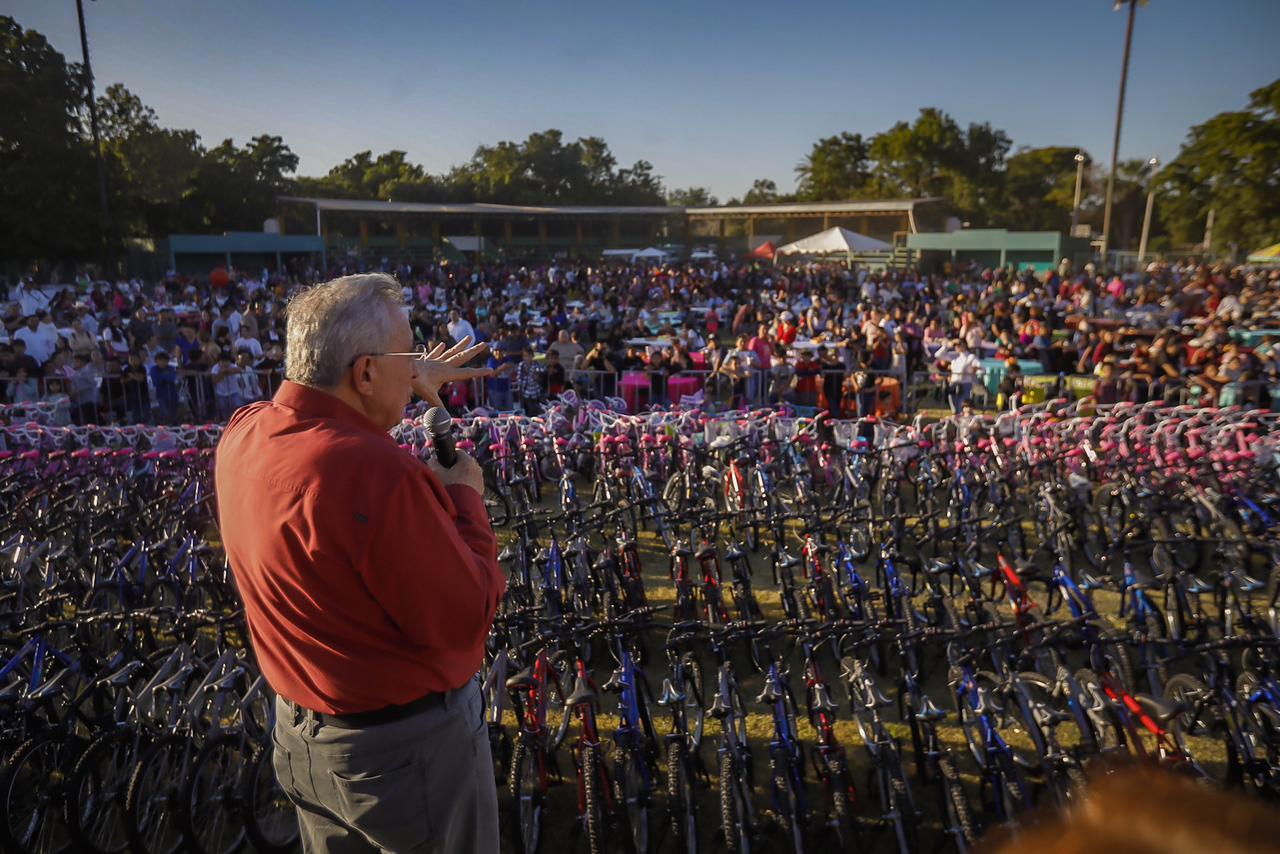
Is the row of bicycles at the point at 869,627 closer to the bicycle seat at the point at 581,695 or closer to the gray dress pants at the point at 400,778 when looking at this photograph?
the bicycle seat at the point at 581,695

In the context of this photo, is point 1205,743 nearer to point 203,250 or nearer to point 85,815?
point 85,815

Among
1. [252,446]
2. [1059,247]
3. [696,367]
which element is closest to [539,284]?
[696,367]

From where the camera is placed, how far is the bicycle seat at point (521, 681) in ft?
13.1

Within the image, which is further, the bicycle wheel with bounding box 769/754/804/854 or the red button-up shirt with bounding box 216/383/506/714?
the bicycle wheel with bounding box 769/754/804/854

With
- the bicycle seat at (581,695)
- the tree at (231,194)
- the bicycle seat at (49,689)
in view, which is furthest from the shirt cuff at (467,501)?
the tree at (231,194)

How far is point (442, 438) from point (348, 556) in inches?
18.9

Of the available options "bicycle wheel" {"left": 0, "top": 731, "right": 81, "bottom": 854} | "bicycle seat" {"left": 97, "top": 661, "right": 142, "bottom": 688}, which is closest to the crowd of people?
"bicycle seat" {"left": 97, "top": 661, "right": 142, "bottom": 688}

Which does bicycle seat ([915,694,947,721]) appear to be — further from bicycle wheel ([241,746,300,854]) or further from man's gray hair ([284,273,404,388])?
man's gray hair ([284,273,404,388])

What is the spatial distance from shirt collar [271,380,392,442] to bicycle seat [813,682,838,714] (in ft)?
9.92

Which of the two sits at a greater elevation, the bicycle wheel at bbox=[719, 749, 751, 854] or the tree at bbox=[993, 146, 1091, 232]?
the tree at bbox=[993, 146, 1091, 232]

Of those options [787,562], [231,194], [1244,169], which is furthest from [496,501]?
[231,194]

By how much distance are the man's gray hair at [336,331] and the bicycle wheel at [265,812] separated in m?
2.66

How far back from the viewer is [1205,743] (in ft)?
15.0

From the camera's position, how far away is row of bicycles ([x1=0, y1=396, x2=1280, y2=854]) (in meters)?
3.73
